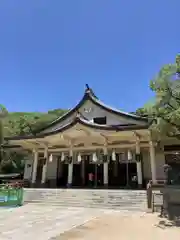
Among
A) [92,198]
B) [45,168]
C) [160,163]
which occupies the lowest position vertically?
[92,198]

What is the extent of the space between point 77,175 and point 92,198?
509cm

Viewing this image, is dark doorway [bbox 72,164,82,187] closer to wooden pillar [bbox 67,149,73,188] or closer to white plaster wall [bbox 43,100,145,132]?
wooden pillar [bbox 67,149,73,188]

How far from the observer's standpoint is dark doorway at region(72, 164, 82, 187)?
1764 centimetres

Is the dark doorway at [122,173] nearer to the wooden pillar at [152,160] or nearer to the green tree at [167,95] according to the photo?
the wooden pillar at [152,160]

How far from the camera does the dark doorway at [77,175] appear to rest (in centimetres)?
1764

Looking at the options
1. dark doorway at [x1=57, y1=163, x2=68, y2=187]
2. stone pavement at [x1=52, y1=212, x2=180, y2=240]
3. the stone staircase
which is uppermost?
dark doorway at [x1=57, y1=163, x2=68, y2=187]

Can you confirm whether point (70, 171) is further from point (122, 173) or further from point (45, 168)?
point (122, 173)

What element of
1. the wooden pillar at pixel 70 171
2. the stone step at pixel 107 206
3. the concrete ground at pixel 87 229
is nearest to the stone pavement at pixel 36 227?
the concrete ground at pixel 87 229

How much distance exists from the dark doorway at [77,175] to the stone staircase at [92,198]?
3.54 metres

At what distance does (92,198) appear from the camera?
12.9 metres

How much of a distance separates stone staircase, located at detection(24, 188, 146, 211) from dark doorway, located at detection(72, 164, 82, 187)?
11.6 feet

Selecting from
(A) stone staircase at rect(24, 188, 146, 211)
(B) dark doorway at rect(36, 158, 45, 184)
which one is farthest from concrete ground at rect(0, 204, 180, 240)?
(B) dark doorway at rect(36, 158, 45, 184)

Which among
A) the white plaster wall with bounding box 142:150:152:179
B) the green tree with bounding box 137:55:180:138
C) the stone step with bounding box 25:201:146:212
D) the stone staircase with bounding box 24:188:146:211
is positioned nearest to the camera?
the green tree with bounding box 137:55:180:138

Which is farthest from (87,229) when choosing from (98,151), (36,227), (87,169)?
(87,169)
